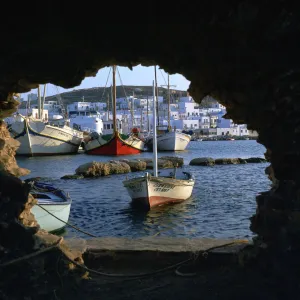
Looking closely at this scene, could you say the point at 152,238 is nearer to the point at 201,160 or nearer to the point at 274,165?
the point at 274,165

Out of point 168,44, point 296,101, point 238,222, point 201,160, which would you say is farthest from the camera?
point 201,160

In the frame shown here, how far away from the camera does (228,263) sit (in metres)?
7.30

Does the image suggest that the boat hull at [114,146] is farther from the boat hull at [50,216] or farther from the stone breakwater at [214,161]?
the boat hull at [50,216]

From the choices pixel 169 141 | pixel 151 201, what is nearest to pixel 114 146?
pixel 169 141

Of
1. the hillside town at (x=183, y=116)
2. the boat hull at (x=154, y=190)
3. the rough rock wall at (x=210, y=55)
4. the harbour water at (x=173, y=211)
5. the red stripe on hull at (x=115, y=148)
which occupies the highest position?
the hillside town at (x=183, y=116)

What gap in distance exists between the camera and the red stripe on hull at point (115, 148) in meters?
57.7

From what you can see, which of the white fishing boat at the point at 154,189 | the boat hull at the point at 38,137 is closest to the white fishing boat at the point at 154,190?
the white fishing boat at the point at 154,189

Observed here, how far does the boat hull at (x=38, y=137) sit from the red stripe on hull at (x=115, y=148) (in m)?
5.42

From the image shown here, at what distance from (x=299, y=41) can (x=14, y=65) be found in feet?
12.7

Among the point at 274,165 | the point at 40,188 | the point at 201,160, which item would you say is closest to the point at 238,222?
the point at 40,188

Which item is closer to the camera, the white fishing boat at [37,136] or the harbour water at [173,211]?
the harbour water at [173,211]

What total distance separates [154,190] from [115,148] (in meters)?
37.5

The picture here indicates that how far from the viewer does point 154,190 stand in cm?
2058

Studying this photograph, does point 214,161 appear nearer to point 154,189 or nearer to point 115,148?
point 115,148
